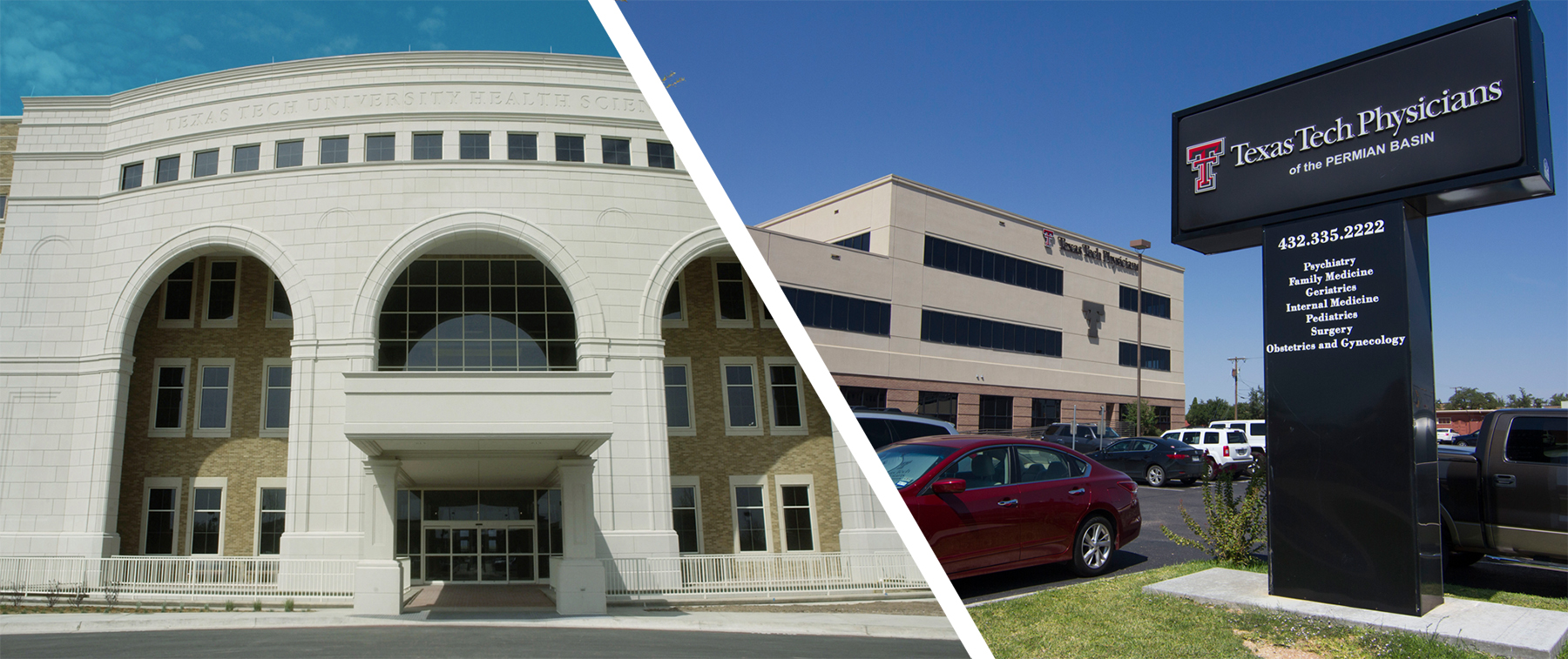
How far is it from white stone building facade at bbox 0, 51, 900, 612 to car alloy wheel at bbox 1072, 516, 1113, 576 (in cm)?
920

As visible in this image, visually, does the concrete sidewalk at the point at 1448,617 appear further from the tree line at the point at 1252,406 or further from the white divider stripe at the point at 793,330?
the tree line at the point at 1252,406

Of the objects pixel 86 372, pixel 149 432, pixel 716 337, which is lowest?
pixel 149 432

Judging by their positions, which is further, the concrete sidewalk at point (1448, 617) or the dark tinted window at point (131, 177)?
the dark tinted window at point (131, 177)

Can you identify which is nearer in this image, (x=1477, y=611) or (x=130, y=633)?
(x=1477, y=611)

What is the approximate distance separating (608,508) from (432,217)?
328 inches

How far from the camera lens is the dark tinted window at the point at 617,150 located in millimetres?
16578

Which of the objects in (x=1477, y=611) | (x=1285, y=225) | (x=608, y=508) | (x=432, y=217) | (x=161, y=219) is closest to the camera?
(x=1477, y=611)

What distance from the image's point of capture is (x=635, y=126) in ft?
54.0

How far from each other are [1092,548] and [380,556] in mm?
8664

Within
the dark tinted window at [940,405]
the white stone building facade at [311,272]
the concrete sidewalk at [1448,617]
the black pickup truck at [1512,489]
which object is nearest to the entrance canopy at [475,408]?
the white stone building facade at [311,272]

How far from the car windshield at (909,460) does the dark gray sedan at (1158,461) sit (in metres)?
15.0

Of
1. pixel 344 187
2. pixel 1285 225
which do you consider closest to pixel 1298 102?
pixel 1285 225

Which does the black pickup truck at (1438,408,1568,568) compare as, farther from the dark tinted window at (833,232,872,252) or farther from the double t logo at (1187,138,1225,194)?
the dark tinted window at (833,232,872,252)

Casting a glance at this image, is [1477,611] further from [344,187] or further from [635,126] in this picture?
[344,187]
